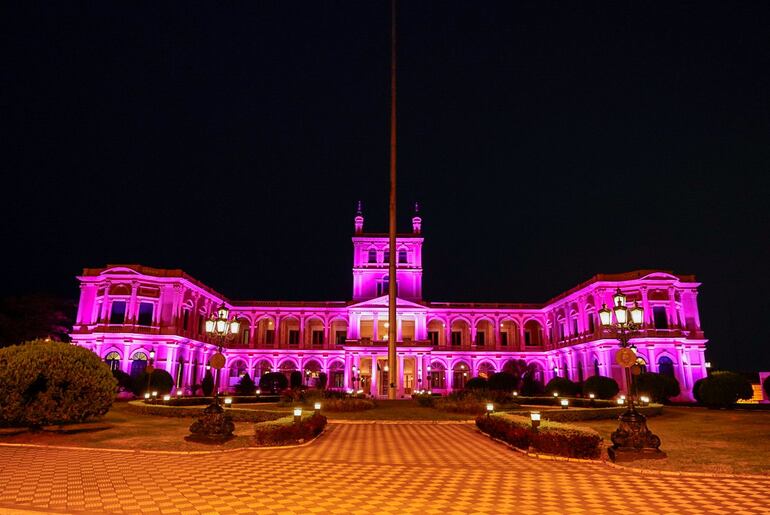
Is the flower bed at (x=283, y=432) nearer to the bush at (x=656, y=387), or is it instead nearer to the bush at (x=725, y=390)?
the bush at (x=656, y=387)

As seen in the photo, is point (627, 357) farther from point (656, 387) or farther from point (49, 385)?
point (656, 387)

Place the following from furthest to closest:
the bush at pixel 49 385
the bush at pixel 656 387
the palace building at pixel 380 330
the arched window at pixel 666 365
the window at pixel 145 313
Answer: the window at pixel 145 313 → the palace building at pixel 380 330 → the arched window at pixel 666 365 → the bush at pixel 656 387 → the bush at pixel 49 385

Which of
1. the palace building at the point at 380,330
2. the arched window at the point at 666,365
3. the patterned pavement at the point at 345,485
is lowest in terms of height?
the patterned pavement at the point at 345,485

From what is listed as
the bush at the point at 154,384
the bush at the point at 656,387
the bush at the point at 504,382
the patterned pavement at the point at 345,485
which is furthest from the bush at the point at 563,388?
the bush at the point at 154,384

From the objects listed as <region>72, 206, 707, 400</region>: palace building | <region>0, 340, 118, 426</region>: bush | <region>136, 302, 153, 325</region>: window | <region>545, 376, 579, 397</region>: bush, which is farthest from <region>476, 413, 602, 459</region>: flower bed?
<region>136, 302, 153, 325</region>: window

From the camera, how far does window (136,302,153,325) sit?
43.4 m

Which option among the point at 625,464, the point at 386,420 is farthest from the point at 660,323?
the point at 625,464

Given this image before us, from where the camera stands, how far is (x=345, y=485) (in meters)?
9.05

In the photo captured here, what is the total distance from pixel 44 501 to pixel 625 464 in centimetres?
1126

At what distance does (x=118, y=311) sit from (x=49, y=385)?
101 ft

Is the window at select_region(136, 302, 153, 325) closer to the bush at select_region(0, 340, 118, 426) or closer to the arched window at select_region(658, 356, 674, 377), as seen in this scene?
the bush at select_region(0, 340, 118, 426)

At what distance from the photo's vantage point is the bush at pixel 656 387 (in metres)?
31.9

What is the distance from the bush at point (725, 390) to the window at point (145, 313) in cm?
4190

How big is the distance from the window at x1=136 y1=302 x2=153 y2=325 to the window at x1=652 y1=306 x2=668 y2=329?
44.0 metres
